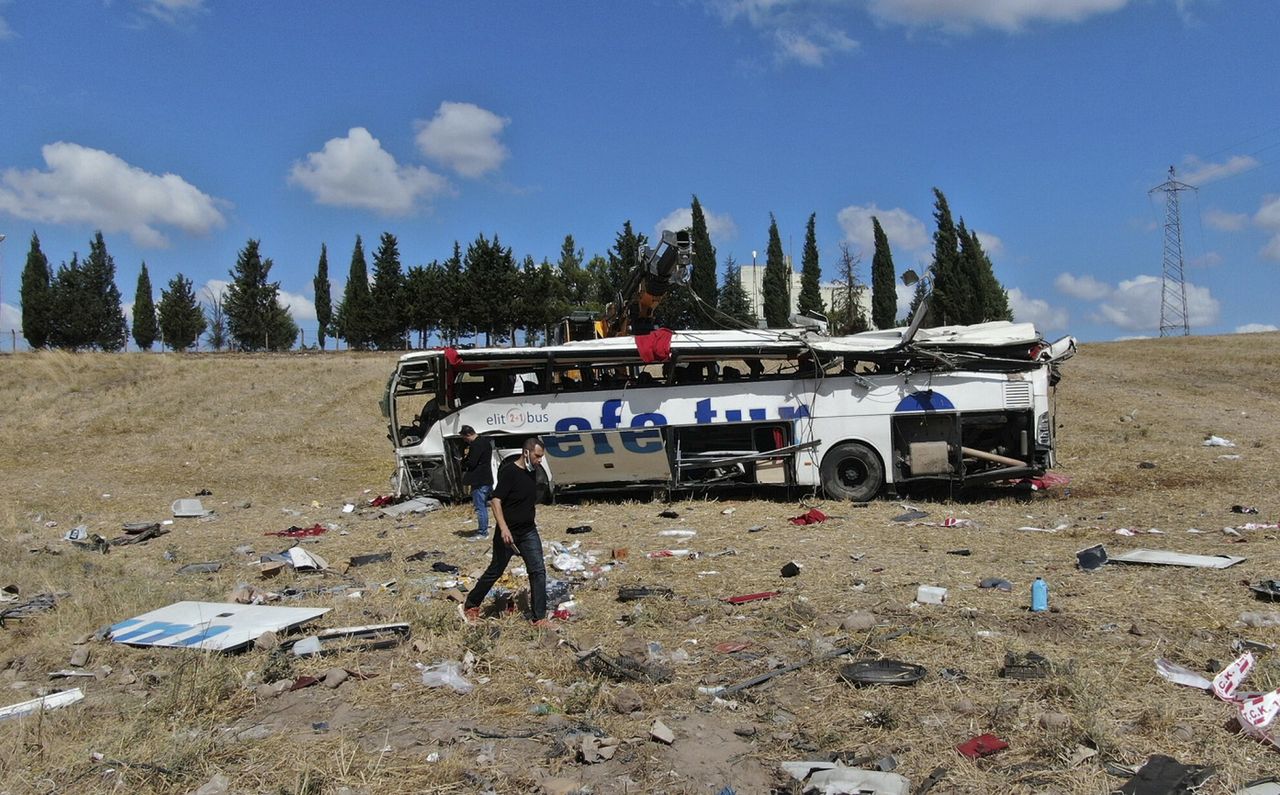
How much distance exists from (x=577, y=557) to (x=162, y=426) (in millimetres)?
19816

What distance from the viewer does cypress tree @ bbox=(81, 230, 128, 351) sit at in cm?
4878

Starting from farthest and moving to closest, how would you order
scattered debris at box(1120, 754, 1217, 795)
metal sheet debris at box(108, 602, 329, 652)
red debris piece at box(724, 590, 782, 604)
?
red debris piece at box(724, 590, 782, 604) → metal sheet debris at box(108, 602, 329, 652) → scattered debris at box(1120, 754, 1217, 795)

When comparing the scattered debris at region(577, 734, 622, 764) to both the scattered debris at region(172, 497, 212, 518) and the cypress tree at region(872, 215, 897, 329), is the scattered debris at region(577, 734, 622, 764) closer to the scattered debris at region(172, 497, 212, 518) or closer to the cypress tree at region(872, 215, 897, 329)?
the scattered debris at region(172, 497, 212, 518)

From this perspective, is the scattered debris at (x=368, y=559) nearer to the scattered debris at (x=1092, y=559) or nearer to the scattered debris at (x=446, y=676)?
the scattered debris at (x=446, y=676)

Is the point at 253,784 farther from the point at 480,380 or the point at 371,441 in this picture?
the point at 371,441

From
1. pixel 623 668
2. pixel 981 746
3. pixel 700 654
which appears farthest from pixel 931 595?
pixel 623 668

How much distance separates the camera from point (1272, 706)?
4102 millimetres

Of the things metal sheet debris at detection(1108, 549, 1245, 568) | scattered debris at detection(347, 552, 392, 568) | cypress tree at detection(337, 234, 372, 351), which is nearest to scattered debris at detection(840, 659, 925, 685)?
metal sheet debris at detection(1108, 549, 1245, 568)

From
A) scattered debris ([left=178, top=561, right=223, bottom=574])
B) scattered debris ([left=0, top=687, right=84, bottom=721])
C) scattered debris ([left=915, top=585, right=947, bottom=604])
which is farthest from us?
scattered debris ([left=178, top=561, right=223, bottom=574])

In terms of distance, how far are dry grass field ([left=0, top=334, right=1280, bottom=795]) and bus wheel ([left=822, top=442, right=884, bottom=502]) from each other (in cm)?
46

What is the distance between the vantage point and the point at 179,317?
2024 inches

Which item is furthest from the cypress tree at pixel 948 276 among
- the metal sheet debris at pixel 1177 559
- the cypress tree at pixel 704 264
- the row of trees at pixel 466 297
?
the metal sheet debris at pixel 1177 559

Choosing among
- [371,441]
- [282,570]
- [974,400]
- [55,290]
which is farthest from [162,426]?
[55,290]

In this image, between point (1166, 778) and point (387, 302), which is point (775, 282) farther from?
point (1166, 778)
